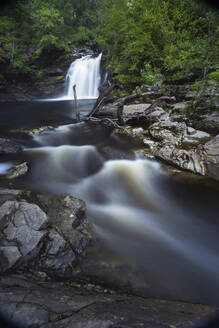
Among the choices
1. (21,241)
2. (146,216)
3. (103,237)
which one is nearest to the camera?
(21,241)

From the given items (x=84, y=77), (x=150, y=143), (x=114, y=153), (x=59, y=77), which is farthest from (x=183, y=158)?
(x=59, y=77)

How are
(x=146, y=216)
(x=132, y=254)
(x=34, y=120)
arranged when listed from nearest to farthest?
(x=132, y=254) < (x=146, y=216) < (x=34, y=120)

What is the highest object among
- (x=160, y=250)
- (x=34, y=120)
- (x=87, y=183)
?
(x=34, y=120)

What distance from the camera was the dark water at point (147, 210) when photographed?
7.93ft

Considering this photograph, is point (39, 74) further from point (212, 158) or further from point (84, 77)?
point (212, 158)

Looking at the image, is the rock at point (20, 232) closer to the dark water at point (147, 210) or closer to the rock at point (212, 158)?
Result: the dark water at point (147, 210)

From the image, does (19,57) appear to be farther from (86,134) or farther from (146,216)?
(146,216)

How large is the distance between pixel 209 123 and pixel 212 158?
2756 millimetres

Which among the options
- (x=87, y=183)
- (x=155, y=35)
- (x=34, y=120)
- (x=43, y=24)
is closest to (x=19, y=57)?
(x=43, y=24)

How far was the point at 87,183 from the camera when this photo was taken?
4.68 m

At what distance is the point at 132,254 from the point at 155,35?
43.4ft

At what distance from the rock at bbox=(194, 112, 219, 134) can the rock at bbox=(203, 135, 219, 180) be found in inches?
76.6

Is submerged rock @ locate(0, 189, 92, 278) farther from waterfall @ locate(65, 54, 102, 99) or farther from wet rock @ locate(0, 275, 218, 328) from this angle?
waterfall @ locate(65, 54, 102, 99)

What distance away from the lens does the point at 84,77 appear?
18.4 m
